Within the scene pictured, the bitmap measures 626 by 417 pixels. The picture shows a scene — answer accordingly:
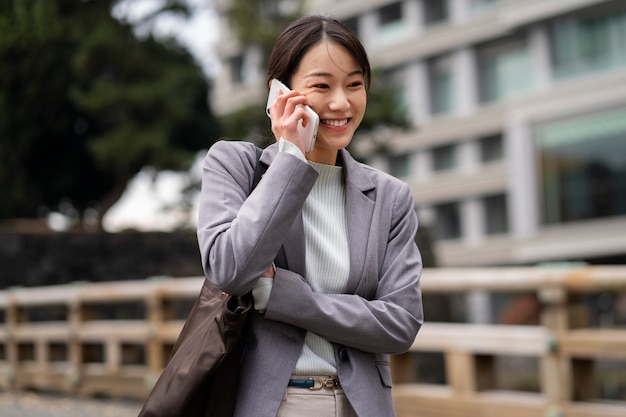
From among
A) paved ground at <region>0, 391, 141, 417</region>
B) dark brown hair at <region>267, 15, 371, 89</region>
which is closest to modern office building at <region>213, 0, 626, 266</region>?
paved ground at <region>0, 391, 141, 417</region>

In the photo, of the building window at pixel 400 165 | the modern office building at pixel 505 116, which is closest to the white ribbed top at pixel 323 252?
the modern office building at pixel 505 116

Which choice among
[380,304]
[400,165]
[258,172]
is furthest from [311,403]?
[400,165]

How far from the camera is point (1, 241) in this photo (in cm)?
1493

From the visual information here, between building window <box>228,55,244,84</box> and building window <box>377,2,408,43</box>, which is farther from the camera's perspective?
building window <box>228,55,244,84</box>

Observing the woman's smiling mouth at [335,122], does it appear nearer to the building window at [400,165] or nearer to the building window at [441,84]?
the building window at [441,84]

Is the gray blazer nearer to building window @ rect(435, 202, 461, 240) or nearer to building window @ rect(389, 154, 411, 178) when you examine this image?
building window @ rect(435, 202, 461, 240)

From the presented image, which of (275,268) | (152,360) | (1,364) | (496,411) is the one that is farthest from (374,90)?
(275,268)

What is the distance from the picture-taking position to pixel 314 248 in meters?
2.11

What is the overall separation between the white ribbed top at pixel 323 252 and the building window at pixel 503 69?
105ft

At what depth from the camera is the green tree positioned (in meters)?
21.6

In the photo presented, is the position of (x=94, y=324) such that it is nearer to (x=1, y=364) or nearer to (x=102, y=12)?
(x=1, y=364)

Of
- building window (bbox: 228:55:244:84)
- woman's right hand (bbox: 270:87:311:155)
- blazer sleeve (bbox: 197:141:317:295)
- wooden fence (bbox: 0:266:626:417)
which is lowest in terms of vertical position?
wooden fence (bbox: 0:266:626:417)

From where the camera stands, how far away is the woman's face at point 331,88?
211cm

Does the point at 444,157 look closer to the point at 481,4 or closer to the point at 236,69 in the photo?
the point at 481,4
